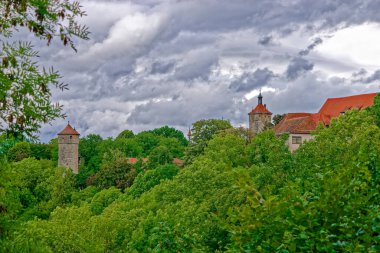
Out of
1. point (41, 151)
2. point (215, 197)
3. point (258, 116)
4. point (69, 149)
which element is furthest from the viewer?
point (41, 151)

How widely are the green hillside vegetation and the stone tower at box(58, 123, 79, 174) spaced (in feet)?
6.64

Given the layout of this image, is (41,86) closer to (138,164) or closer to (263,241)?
(263,241)

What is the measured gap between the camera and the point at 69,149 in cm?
9475

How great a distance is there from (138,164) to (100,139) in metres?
33.8

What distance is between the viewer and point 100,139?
368 feet

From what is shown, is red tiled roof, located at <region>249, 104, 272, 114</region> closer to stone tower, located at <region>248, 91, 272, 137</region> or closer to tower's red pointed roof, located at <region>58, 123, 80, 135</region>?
stone tower, located at <region>248, 91, 272, 137</region>

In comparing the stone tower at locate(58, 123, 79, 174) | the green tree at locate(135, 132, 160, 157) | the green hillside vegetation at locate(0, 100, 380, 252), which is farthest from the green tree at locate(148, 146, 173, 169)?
the green tree at locate(135, 132, 160, 157)

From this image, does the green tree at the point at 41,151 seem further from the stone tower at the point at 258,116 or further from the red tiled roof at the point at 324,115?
the red tiled roof at the point at 324,115

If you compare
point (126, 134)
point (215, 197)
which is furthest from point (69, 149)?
point (215, 197)

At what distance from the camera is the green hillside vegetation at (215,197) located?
8.26 metres

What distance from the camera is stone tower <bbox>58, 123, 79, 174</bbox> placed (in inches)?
3679

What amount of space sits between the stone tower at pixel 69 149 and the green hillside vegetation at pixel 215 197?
2023 millimetres

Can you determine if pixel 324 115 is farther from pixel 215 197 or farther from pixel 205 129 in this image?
pixel 215 197

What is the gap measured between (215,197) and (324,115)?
1728 inches
